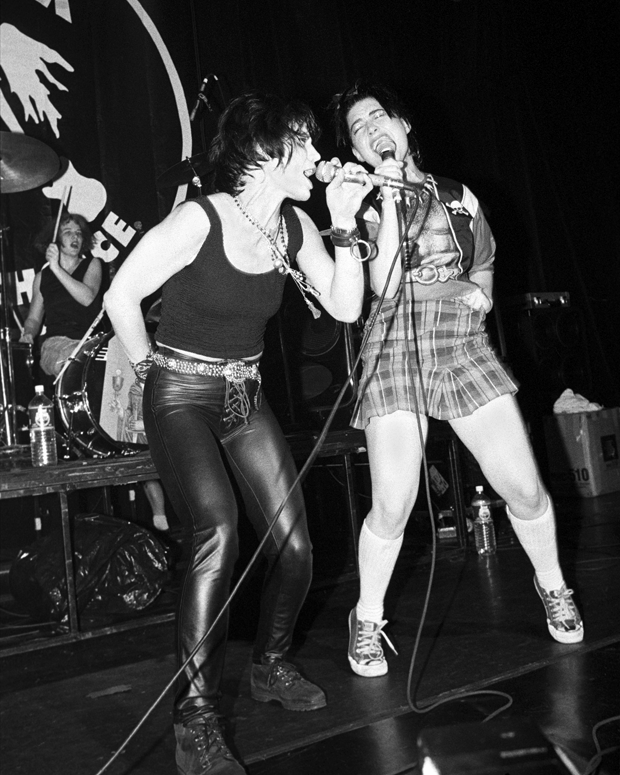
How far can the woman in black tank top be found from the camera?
169cm

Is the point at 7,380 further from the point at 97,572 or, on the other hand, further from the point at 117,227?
the point at 97,572

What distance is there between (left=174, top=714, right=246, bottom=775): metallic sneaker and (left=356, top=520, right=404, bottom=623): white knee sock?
0.70 metres

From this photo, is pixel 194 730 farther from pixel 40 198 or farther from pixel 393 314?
pixel 40 198

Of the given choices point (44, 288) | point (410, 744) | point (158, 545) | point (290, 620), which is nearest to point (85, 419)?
point (158, 545)

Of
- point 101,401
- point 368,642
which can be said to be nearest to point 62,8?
point 101,401

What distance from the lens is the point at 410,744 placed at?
1639 mm

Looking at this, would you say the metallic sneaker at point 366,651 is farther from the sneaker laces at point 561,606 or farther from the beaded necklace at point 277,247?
the beaded necklace at point 277,247

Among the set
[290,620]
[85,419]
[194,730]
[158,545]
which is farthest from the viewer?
[85,419]

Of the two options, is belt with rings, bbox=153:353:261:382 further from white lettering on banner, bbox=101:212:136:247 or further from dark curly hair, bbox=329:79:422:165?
white lettering on banner, bbox=101:212:136:247

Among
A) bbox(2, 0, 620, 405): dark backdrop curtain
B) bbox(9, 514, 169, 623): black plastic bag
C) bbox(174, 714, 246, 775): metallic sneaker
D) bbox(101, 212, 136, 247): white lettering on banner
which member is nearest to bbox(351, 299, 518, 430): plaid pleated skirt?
bbox(174, 714, 246, 775): metallic sneaker

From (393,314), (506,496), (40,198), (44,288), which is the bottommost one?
(506,496)

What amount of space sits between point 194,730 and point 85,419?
6.91 ft

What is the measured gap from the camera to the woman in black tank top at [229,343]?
1687 millimetres

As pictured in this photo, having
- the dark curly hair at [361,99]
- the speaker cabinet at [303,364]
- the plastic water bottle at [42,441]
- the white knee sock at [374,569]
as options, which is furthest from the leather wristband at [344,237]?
the speaker cabinet at [303,364]
